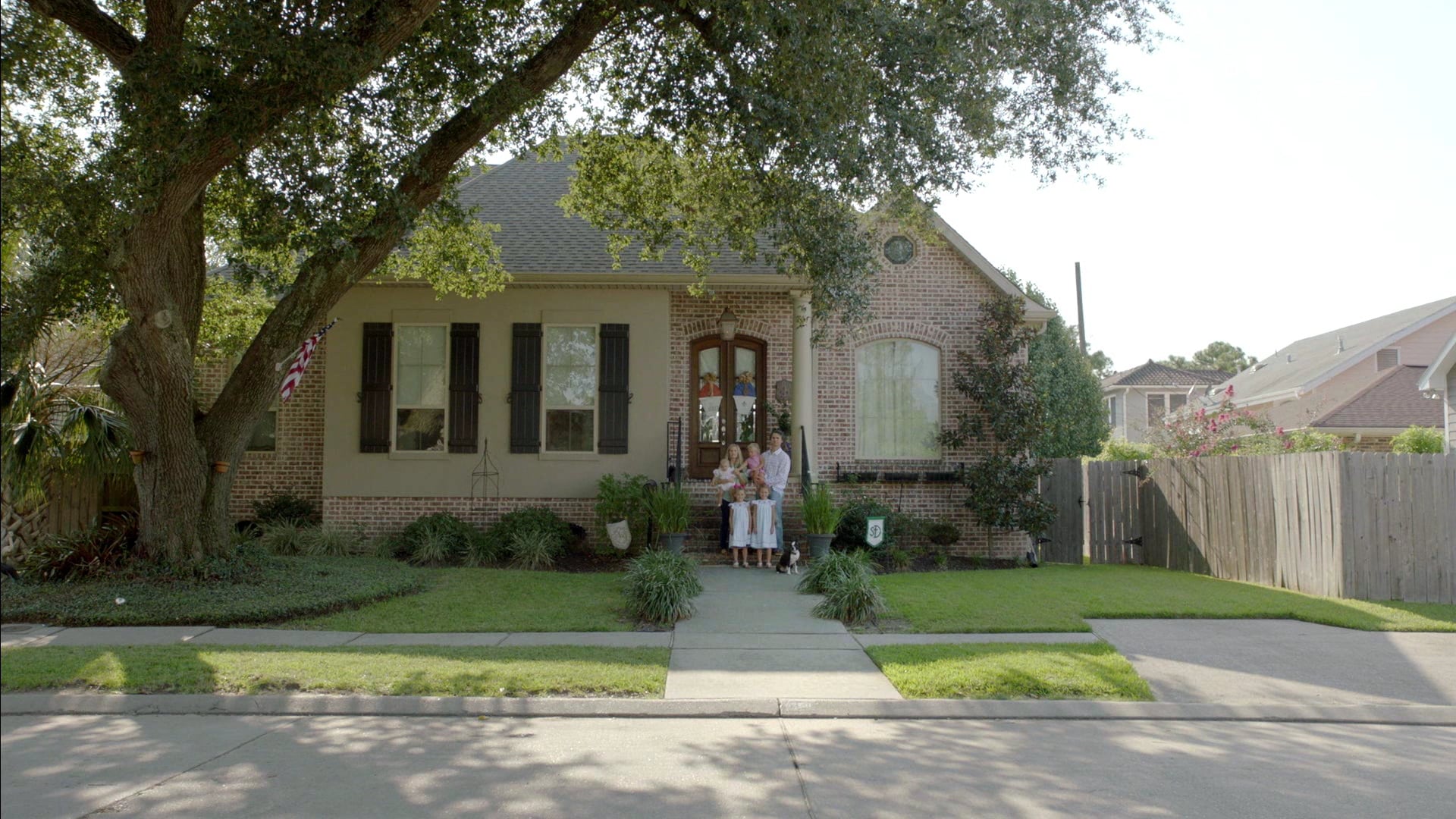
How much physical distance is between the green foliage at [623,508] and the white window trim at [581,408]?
869 mm

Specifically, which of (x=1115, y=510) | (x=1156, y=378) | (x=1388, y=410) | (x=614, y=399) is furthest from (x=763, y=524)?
(x=1156, y=378)

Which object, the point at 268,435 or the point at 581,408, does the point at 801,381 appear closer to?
the point at 581,408

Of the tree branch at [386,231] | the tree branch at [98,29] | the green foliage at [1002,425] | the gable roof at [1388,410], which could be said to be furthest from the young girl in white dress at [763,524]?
the gable roof at [1388,410]

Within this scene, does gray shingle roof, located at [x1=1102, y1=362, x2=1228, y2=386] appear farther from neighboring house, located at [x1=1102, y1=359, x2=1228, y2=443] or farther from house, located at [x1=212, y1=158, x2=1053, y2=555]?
house, located at [x1=212, y1=158, x2=1053, y2=555]

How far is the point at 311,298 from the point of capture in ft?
34.2

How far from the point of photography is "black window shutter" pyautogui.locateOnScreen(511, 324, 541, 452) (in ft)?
47.7

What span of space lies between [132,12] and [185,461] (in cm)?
474

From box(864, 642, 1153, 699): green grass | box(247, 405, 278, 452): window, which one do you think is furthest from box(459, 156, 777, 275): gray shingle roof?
box(864, 642, 1153, 699): green grass

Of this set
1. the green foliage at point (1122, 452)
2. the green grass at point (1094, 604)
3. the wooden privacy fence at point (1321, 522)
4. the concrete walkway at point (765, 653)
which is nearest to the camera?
the concrete walkway at point (765, 653)

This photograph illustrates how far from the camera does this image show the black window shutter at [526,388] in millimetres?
14539

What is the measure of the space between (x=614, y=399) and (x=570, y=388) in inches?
28.5

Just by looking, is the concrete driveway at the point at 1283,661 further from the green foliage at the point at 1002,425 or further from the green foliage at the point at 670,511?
the green foliage at the point at 670,511

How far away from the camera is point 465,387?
14.6 meters

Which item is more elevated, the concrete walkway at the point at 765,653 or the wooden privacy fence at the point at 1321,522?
the wooden privacy fence at the point at 1321,522
